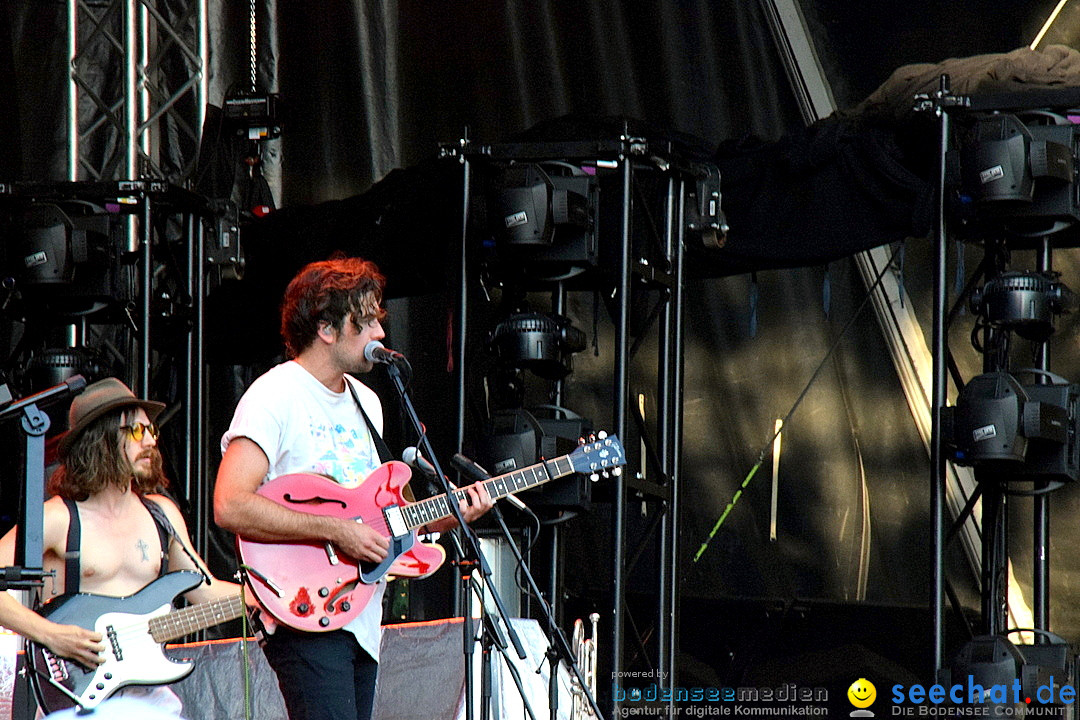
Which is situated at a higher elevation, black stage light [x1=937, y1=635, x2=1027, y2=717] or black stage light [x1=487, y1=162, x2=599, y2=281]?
black stage light [x1=487, y1=162, x2=599, y2=281]

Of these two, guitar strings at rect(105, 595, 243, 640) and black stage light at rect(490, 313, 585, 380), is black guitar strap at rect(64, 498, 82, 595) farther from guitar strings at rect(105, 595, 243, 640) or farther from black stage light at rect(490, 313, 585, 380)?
black stage light at rect(490, 313, 585, 380)

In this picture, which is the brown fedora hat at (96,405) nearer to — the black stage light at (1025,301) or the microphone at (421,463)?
the microphone at (421,463)

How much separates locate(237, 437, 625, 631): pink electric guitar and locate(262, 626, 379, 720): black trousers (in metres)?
0.04

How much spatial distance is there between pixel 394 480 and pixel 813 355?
3096 millimetres

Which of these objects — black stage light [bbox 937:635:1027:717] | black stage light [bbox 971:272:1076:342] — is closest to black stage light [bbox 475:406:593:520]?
black stage light [bbox 937:635:1027:717]

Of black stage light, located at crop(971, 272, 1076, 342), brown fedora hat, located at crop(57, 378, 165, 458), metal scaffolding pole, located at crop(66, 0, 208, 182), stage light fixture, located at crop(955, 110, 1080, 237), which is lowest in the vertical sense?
brown fedora hat, located at crop(57, 378, 165, 458)

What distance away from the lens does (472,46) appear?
23.7 ft

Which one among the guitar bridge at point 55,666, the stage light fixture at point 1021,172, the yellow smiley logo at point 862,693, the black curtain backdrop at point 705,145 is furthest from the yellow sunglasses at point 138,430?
the yellow smiley logo at point 862,693

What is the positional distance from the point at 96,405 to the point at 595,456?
1.52 m

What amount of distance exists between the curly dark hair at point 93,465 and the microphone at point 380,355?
98cm

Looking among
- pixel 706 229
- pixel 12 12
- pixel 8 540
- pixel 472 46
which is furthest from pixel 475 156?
pixel 12 12

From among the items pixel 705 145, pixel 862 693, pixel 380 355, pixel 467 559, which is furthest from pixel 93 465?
pixel 862 693

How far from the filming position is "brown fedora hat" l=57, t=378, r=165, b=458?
446cm

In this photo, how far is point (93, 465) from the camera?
4.40m
